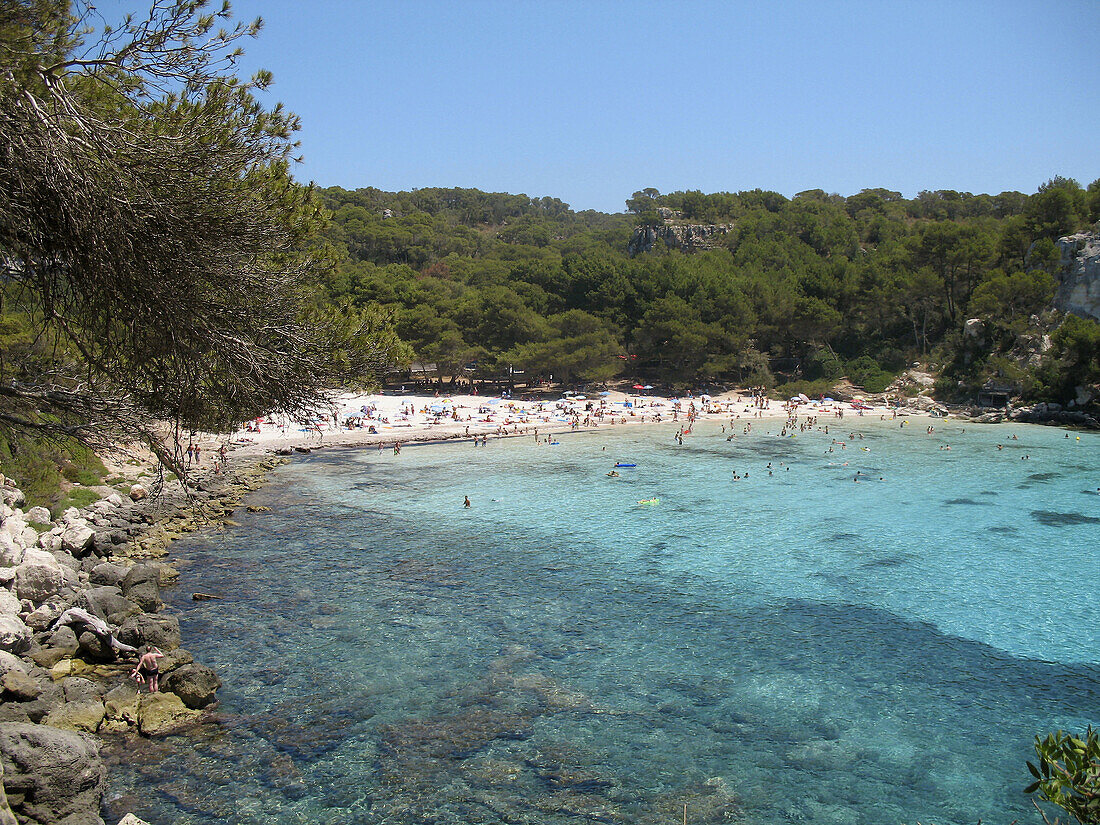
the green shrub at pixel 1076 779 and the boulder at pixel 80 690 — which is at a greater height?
the green shrub at pixel 1076 779

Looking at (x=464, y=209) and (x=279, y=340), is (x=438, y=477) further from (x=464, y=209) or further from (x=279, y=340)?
(x=464, y=209)

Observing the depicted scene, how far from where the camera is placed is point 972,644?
15.6 meters

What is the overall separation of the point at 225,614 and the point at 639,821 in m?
10.5

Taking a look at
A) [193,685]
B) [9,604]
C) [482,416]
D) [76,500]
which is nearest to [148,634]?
[193,685]

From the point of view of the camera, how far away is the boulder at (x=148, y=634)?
13.4 metres

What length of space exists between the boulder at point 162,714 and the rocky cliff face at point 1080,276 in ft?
172

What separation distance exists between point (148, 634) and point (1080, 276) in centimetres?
5307

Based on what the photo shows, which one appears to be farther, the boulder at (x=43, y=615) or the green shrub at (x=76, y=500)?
the green shrub at (x=76, y=500)

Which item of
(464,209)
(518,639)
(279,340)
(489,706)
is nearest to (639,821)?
(489,706)

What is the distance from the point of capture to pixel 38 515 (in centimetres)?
1848

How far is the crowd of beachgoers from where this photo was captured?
38.4 meters

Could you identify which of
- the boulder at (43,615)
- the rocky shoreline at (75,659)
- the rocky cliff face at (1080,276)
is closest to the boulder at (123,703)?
the rocky shoreline at (75,659)

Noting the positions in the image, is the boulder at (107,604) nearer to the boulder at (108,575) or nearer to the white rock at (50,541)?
the boulder at (108,575)

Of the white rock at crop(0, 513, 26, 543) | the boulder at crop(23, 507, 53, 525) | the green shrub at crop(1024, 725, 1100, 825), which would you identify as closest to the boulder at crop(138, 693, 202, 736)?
the white rock at crop(0, 513, 26, 543)
